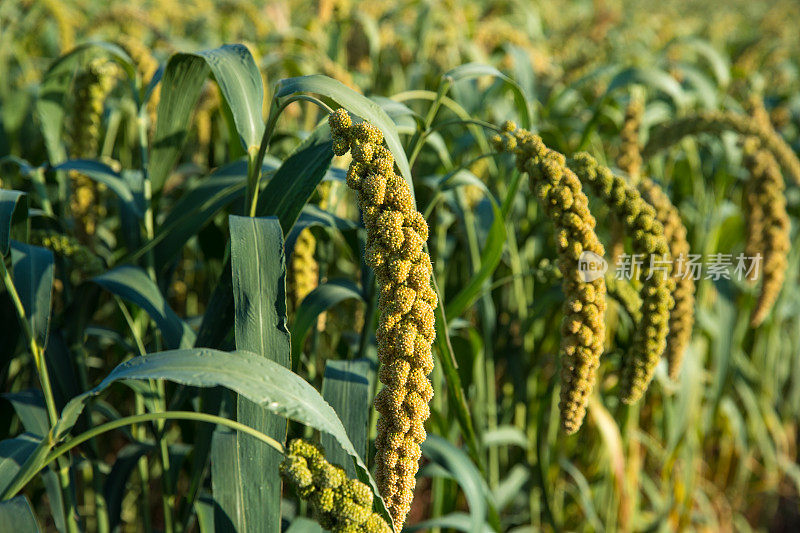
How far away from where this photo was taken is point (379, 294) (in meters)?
0.90

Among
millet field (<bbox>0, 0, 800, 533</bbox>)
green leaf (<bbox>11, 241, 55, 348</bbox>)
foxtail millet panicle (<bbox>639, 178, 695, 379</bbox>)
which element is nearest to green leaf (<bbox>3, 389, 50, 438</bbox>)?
millet field (<bbox>0, 0, 800, 533</bbox>)

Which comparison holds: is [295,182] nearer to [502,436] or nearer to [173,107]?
[173,107]

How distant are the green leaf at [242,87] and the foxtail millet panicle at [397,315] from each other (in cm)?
34

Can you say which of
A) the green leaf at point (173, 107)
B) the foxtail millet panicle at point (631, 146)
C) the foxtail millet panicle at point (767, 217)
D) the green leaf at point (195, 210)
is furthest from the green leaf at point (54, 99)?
the foxtail millet panicle at point (767, 217)

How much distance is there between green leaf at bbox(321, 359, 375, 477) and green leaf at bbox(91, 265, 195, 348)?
289 mm

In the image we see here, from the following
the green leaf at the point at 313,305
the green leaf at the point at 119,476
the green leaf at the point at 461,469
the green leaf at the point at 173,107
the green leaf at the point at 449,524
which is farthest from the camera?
the green leaf at the point at 449,524

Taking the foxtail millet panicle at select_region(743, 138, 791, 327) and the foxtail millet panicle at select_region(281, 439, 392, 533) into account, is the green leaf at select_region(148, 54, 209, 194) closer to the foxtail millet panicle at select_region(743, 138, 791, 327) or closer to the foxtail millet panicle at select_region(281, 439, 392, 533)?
the foxtail millet panicle at select_region(281, 439, 392, 533)

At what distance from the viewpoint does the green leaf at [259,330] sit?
3.32 ft

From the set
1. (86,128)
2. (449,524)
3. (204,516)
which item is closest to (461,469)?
(449,524)

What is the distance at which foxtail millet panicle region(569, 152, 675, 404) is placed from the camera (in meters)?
1.21

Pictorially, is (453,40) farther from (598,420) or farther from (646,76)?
(598,420)

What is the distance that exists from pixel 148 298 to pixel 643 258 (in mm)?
928

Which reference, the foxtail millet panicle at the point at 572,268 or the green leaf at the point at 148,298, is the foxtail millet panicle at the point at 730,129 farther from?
the green leaf at the point at 148,298

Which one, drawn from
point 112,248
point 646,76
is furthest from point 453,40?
point 112,248
